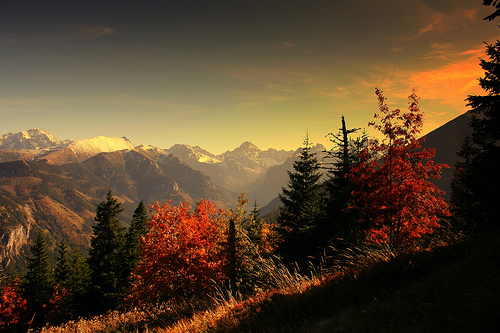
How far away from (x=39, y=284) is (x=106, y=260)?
18002mm

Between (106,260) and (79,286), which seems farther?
(79,286)

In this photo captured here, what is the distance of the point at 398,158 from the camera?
13.5m

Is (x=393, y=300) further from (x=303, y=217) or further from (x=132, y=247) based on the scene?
(x=132, y=247)

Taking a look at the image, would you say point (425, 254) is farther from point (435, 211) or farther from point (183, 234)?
point (183, 234)

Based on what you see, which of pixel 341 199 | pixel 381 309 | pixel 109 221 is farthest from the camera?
pixel 109 221

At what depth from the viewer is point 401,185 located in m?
13.5

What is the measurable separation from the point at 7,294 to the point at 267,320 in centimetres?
5284

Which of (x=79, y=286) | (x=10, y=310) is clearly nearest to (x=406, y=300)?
(x=10, y=310)

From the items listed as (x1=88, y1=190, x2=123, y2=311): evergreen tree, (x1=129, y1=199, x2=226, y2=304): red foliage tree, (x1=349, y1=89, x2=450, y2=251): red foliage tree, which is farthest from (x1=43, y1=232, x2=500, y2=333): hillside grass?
(x1=88, y1=190, x2=123, y2=311): evergreen tree

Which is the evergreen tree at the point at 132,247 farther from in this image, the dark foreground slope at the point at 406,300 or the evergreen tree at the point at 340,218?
the dark foreground slope at the point at 406,300

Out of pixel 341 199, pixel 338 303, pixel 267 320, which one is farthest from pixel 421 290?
pixel 341 199

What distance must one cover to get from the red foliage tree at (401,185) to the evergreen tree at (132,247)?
1053 inches

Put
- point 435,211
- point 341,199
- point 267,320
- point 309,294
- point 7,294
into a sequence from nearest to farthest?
point 267,320 → point 309,294 → point 435,211 → point 341,199 → point 7,294

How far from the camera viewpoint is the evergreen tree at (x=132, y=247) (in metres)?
33.3
